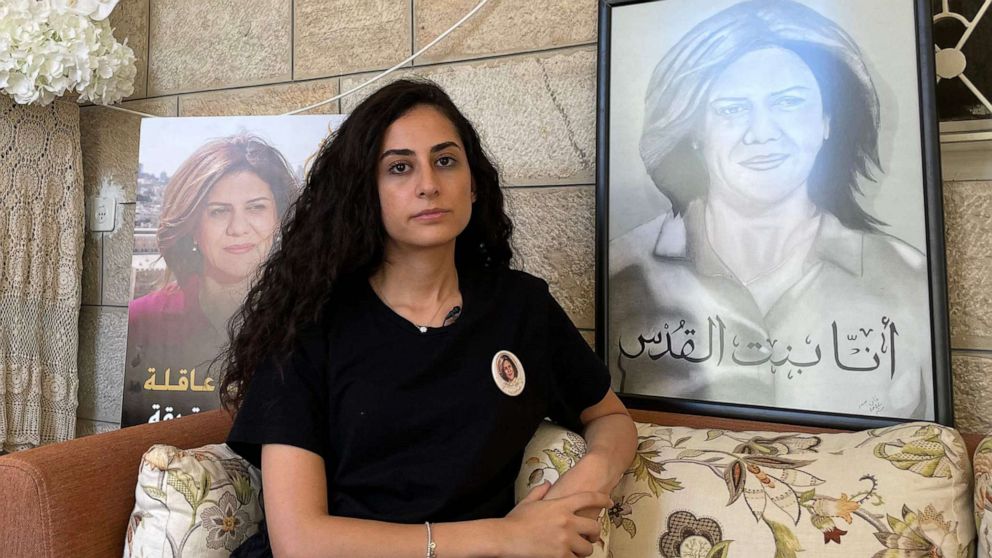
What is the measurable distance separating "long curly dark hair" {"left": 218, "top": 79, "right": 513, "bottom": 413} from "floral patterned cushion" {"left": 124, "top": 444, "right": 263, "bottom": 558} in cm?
17

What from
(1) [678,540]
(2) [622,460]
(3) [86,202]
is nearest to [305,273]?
(2) [622,460]

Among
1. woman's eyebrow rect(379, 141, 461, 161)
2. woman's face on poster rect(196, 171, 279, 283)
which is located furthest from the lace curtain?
woman's eyebrow rect(379, 141, 461, 161)

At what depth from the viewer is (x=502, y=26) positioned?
2.02m

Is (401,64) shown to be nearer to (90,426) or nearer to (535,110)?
(535,110)

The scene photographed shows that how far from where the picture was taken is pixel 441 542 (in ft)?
3.81

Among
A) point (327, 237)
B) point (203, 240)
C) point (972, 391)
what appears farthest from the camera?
point (203, 240)

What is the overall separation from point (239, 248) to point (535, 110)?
921 millimetres

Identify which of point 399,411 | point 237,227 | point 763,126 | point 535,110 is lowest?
point 399,411

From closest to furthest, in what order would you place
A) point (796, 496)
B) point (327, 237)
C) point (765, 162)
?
point (796, 496)
point (327, 237)
point (765, 162)

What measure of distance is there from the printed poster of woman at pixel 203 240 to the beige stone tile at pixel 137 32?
39cm

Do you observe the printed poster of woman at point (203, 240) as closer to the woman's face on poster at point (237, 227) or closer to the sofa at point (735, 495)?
the woman's face on poster at point (237, 227)

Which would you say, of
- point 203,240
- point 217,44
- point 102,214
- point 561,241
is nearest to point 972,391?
point 561,241

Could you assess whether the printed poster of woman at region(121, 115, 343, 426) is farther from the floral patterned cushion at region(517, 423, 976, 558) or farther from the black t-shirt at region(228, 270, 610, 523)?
the floral patterned cushion at region(517, 423, 976, 558)

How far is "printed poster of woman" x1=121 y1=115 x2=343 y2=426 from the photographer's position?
218 cm
